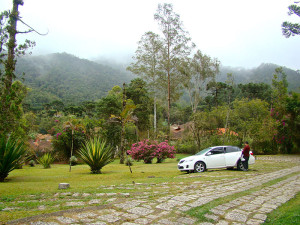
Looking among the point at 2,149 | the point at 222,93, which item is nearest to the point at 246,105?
the point at 222,93

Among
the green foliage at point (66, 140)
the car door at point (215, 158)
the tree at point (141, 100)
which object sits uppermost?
the tree at point (141, 100)

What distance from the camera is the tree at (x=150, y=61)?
94.8 ft

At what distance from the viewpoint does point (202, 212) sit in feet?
13.5

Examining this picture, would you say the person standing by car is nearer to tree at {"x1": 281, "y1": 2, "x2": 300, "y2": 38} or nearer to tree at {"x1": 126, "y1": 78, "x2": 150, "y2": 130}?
tree at {"x1": 281, "y1": 2, "x2": 300, "y2": 38}

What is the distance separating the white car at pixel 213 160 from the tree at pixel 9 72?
24.2ft

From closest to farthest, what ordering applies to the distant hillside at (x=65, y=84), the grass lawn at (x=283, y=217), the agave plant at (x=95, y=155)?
the grass lawn at (x=283, y=217) → the agave plant at (x=95, y=155) → the distant hillside at (x=65, y=84)

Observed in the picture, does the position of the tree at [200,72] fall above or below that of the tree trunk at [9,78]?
above

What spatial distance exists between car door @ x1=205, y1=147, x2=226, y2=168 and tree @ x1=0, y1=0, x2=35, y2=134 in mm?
8512

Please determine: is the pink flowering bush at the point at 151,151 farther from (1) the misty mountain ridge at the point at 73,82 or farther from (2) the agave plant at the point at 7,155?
(1) the misty mountain ridge at the point at 73,82

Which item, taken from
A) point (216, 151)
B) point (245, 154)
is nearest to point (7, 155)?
point (216, 151)

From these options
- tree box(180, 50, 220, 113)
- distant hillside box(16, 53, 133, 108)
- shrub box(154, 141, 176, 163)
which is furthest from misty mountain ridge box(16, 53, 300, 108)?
shrub box(154, 141, 176, 163)

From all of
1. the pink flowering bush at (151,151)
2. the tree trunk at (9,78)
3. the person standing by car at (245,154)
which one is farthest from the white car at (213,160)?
the tree trunk at (9,78)

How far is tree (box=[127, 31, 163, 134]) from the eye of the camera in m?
28.9

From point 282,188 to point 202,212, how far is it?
3879mm
